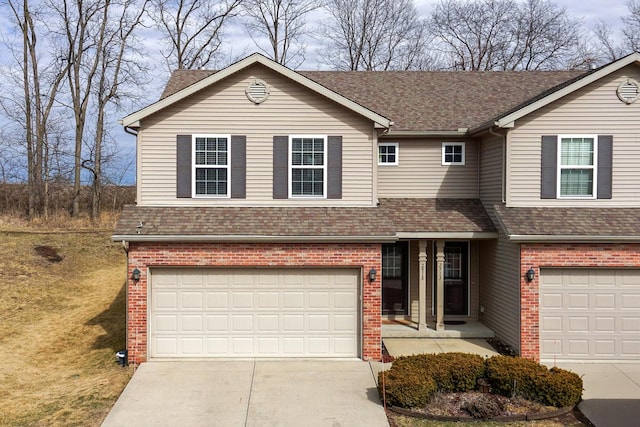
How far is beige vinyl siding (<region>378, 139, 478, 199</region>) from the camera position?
603 inches

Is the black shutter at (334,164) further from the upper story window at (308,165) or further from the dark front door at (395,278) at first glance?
the dark front door at (395,278)

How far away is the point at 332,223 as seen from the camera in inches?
489

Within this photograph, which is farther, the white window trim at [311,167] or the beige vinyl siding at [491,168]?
the beige vinyl siding at [491,168]

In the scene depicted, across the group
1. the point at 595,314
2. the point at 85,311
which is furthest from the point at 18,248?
the point at 595,314

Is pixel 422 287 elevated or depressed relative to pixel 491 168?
depressed

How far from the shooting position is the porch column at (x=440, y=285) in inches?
558

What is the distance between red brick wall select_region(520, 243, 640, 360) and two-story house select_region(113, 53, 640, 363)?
0.03 m

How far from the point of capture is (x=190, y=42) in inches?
1315

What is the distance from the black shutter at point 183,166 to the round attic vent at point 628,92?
1010 centimetres

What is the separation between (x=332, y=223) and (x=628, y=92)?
7.58 metres

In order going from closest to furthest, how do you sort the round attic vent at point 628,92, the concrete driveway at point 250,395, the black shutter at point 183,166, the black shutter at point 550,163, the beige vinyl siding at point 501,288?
1. the concrete driveway at point 250,395
2. the beige vinyl siding at point 501,288
3. the black shutter at point 183,166
4. the round attic vent at point 628,92
5. the black shutter at point 550,163

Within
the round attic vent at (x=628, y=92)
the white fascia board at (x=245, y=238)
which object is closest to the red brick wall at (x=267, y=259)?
the white fascia board at (x=245, y=238)

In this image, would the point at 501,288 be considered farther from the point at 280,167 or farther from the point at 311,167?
the point at 280,167

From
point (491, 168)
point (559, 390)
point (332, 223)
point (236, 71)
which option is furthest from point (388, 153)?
point (559, 390)
